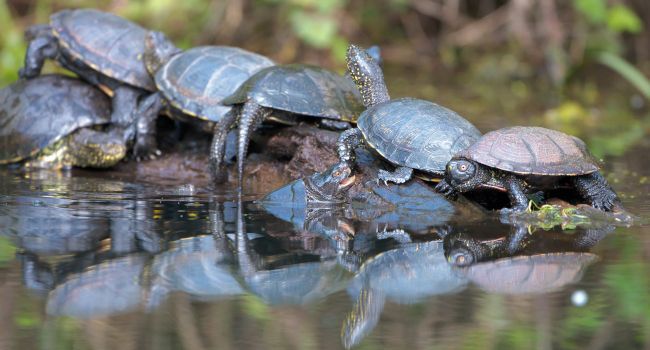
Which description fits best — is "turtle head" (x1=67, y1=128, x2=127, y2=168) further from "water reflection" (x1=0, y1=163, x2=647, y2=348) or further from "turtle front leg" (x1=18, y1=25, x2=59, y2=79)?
"water reflection" (x1=0, y1=163, x2=647, y2=348)

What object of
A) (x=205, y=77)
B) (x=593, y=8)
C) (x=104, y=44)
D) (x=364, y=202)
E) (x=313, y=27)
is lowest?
(x=364, y=202)

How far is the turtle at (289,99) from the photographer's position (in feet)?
18.6

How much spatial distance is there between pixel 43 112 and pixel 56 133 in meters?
0.23

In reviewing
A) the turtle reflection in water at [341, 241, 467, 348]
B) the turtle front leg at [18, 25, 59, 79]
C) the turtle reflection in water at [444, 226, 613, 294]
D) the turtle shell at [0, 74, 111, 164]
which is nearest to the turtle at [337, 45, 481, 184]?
the turtle reflection in water at [444, 226, 613, 294]

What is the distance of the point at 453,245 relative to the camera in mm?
4227

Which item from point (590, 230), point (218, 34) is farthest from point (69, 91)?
point (218, 34)

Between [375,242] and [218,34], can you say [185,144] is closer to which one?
[375,242]

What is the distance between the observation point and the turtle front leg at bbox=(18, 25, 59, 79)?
7.16 meters

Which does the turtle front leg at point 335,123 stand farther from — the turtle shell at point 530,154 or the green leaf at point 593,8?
the green leaf at point 593,8

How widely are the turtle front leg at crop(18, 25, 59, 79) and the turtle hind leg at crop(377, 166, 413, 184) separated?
3.41 meters

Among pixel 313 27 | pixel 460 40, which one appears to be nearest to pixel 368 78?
pixel 313 27

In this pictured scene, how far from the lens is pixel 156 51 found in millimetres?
6770

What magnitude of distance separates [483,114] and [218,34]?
411cm

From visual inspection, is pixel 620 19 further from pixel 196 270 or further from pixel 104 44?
pixel 196 270
